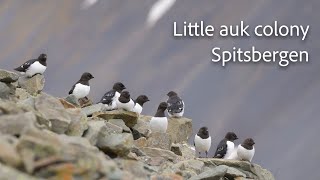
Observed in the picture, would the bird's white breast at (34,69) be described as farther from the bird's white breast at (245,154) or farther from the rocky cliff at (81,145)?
the bird's white breast at (245,154)

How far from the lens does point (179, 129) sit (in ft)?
99.7

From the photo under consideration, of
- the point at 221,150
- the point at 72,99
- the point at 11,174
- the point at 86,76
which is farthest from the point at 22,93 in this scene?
the point at 11,174

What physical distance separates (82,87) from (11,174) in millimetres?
20421

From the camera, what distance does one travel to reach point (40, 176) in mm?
9852

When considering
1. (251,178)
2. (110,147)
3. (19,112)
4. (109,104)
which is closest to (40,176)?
(19,112)

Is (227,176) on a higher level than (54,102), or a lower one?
lower

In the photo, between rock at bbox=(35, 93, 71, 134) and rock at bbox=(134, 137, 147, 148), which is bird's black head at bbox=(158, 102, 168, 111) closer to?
rock at bbox=(134, 137, 147, 148)

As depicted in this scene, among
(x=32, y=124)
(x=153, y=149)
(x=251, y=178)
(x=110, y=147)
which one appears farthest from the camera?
(x=251, y=178)

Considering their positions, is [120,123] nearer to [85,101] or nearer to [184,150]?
[184,150]

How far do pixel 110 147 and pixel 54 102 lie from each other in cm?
198

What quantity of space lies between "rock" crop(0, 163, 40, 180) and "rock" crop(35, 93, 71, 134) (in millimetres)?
4930

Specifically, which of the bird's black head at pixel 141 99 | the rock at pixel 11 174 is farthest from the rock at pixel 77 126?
the bird's black head at pixel 141 99

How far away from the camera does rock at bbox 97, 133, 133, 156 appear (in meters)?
15.6

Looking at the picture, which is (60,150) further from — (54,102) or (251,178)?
(251,178)
